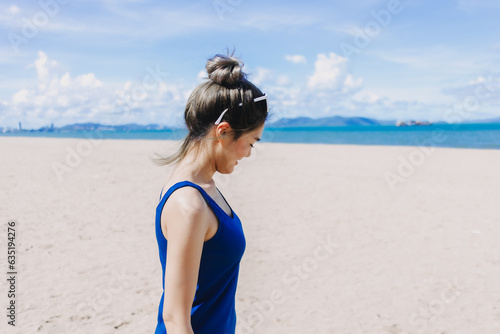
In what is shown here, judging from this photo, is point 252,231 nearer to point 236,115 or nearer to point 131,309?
point 131,309

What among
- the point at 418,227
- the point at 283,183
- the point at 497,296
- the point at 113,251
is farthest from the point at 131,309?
the point at 283,183

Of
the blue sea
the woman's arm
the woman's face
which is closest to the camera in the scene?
the woman's arm

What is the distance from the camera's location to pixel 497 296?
520 cm

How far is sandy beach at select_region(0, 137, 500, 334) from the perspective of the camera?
4.66 m

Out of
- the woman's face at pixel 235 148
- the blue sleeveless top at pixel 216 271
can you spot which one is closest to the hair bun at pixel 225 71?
the woman's face at pixel 235 148

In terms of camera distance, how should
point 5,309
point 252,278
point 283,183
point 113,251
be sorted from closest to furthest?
point 5,309 → point 252,278 → point 113,251 → point 283,183

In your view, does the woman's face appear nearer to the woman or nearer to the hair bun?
the woman

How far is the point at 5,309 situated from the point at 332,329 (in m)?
3.69

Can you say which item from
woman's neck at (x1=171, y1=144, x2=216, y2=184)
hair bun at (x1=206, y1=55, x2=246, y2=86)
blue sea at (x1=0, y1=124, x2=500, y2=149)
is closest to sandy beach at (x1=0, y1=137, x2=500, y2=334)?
woman's neck at (x1=171, y1=144, x2=216, y2=184)

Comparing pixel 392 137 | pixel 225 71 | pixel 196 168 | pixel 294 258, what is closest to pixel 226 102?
pixel 225 71

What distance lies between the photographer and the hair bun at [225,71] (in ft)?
4.90

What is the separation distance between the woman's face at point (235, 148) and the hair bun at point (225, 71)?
205 mm

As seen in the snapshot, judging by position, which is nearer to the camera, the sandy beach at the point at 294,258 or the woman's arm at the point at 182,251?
the woman's arm at the point at 182,251

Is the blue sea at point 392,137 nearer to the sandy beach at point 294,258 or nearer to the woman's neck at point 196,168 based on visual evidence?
the woman's neck at point 196,168
